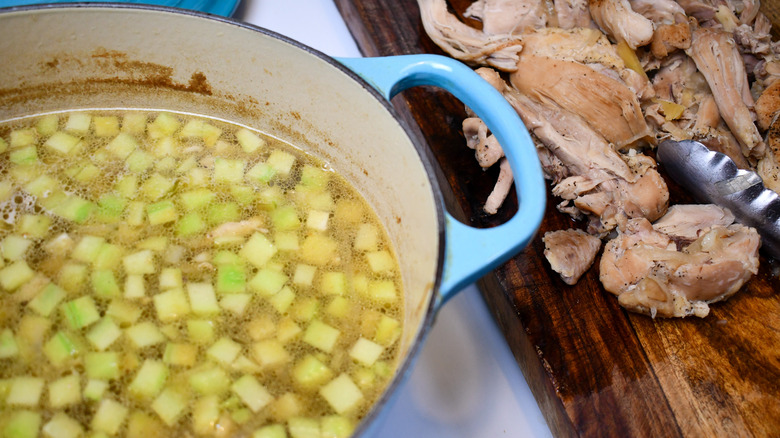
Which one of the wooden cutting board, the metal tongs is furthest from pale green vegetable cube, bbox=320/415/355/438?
the metal tongs

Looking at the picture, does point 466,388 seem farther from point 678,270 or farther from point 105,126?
point 105,126

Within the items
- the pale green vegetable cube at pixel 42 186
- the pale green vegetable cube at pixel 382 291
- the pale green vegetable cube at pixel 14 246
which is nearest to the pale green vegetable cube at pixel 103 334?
the pale green vegetable cube at pixel 14 246

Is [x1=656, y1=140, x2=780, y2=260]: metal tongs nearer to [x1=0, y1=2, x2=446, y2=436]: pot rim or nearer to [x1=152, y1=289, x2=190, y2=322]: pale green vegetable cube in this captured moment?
[x1=0, y1=2, x2=446, y2=436]: pot rim

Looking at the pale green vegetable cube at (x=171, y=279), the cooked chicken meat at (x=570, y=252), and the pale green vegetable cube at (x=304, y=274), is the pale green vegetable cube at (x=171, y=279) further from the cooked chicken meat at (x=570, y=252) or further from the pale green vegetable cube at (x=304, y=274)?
the cooked chicken meat at (x=570, y=252)

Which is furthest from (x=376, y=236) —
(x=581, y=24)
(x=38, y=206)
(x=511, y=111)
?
(x=581, y=24)

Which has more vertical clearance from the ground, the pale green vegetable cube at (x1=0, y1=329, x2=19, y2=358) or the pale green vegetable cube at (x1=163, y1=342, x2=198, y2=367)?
the pale green vegetable cube at (x1=0, y1=329, x2=19, y2=358)

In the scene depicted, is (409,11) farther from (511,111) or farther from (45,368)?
(45,368)

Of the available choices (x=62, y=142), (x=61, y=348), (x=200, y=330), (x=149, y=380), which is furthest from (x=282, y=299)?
(x=62, y=142)
